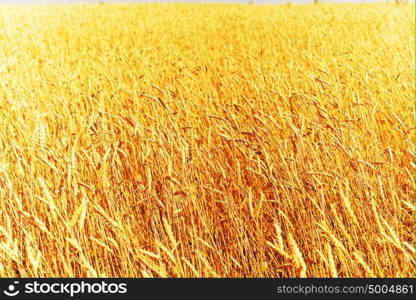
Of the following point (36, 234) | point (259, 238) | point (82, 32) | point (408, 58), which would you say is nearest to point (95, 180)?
point (36, 234)

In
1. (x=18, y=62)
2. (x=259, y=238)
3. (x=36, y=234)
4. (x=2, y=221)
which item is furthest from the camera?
(x=18, y=62)

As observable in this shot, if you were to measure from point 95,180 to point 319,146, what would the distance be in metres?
1.20

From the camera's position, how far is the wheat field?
1.45 meters

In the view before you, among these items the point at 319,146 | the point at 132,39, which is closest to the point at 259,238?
the point at 319,146

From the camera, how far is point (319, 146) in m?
2.21

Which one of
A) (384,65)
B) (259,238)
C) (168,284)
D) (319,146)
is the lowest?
(168,284)

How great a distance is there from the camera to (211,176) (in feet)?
6.78

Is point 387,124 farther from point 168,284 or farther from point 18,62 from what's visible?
point 18,62

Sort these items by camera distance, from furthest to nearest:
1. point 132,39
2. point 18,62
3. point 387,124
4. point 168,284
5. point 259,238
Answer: point 132,39, point 18,62, point 387,124, point 259,238, point 168,284

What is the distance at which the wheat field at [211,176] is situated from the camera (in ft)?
4.75

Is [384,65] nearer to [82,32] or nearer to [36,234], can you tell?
[36,234]

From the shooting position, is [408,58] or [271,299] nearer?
[271,299]

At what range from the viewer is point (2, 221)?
194 cm

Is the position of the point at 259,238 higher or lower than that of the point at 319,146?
lower
